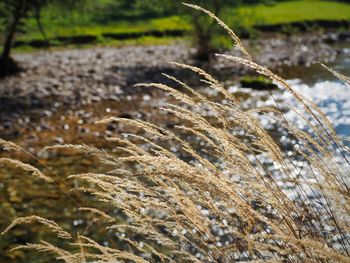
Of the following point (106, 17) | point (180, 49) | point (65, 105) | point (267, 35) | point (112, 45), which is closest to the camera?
point (65, 105)

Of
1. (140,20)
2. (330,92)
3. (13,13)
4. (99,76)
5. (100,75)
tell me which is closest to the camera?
(330,92)

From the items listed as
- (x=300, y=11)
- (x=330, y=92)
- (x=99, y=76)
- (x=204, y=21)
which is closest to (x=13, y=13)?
(x=99, y=76)

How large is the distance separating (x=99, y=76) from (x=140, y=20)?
91.2 ft

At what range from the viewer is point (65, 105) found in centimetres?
2209

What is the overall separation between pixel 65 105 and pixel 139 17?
119ft

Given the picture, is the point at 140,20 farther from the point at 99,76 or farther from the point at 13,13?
the point at 13,13

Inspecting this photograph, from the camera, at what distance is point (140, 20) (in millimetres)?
54312

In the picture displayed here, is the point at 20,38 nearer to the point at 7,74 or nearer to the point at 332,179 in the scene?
the point at 7,74

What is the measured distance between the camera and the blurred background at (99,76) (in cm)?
1292

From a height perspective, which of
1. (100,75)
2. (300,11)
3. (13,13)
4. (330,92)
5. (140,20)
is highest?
(13,13)

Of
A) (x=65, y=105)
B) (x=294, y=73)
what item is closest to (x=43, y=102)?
(x=65, y=105)

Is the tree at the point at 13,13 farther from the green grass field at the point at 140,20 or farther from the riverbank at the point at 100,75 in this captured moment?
the green grass field at the point at 140,20

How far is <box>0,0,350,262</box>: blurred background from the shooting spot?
42.4ft

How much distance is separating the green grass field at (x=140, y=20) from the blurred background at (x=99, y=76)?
19 centimetres
